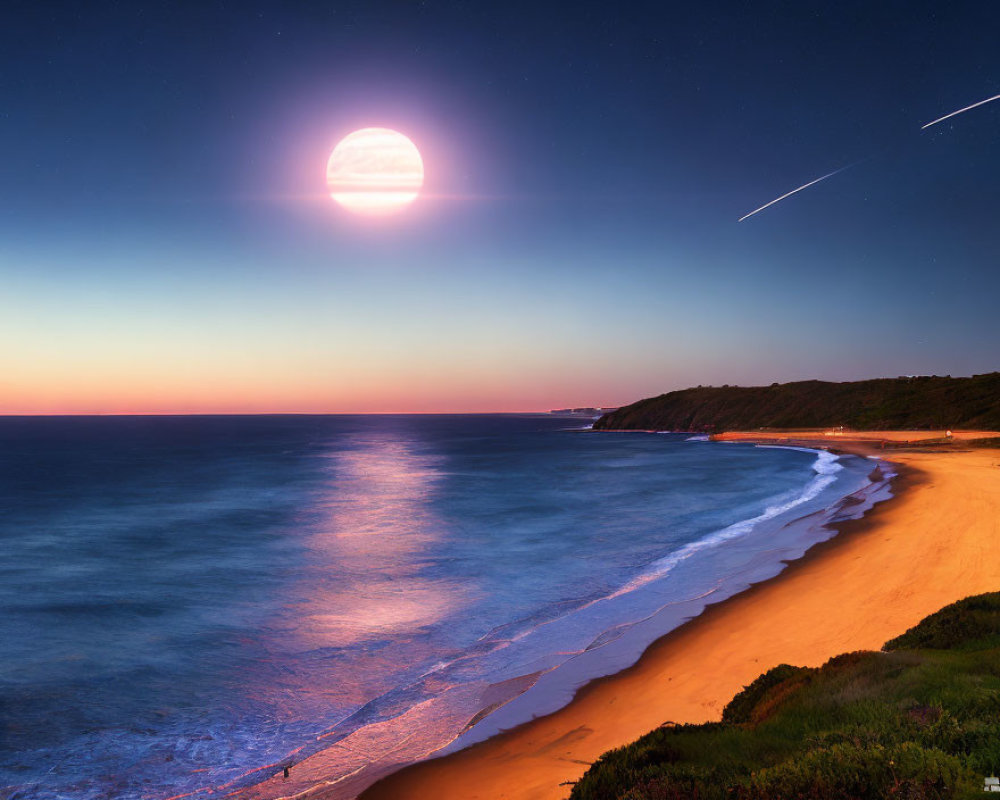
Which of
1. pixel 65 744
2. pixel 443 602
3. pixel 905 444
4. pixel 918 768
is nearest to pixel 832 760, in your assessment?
pixel 918 768

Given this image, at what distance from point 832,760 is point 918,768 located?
1.79ft

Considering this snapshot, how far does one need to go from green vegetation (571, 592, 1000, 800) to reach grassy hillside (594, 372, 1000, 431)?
92.6 m

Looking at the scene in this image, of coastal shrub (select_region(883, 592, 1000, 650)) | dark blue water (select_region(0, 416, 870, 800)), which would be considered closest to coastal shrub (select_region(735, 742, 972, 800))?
coastal shrub (select_region(883, 592, 1000, 650))

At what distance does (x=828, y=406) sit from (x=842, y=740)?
13556 cm

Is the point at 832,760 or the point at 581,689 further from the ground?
the point at 832,760

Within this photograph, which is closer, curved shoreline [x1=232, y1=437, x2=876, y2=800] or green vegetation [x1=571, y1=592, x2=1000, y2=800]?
green vegetation [x1=571, y1=592, x2=1000, y2=800]

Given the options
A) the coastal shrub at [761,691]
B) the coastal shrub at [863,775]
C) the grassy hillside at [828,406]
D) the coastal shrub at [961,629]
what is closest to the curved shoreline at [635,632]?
the coastal shrub at [761,691]

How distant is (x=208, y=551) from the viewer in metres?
27.0

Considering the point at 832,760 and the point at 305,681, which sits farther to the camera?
the point at 305,681

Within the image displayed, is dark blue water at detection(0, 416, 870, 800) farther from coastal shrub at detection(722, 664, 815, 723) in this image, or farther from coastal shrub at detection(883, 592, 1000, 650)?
coastal shrub at detection(883, 592, 1000, 650)

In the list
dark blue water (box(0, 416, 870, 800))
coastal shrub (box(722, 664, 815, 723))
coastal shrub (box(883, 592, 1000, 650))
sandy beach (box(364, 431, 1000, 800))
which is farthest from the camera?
dark blue water (box(0, 416, 870, 800))

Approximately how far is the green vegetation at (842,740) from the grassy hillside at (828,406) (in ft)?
304

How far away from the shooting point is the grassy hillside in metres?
91.7

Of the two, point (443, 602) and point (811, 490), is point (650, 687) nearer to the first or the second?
point (443, 602)
